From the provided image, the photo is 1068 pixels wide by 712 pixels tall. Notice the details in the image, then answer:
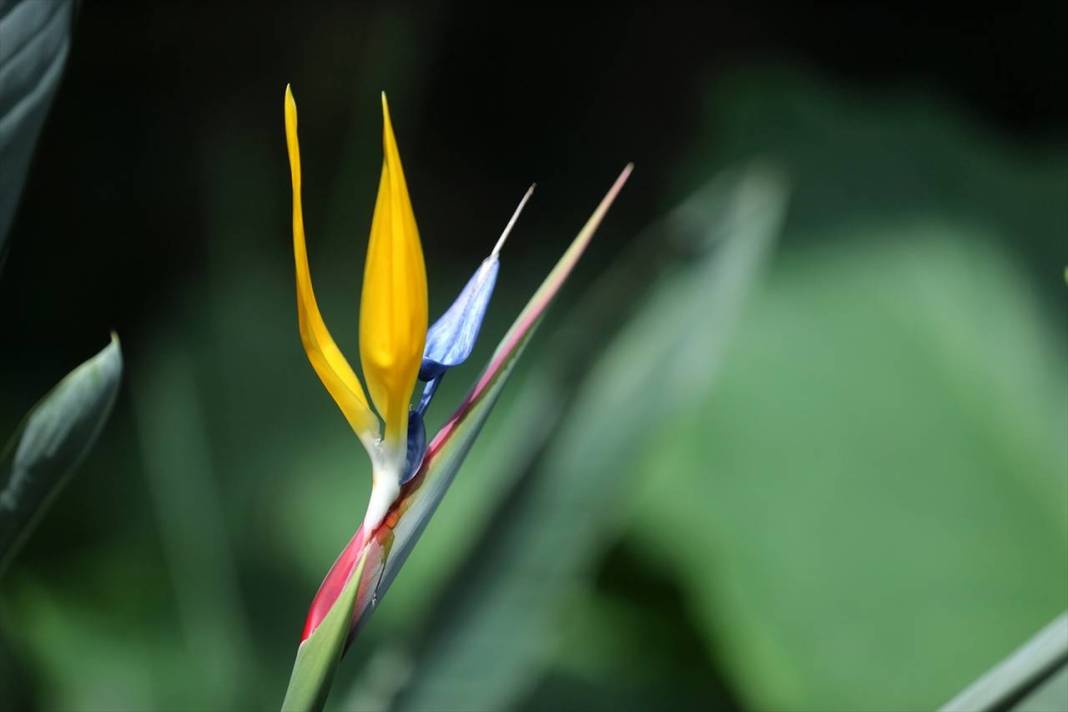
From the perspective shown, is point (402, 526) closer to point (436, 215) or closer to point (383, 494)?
point (383, 494)

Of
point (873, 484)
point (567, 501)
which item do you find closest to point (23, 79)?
point (567, 501)

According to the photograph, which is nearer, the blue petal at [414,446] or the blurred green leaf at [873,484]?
the blue petal at [414,446]

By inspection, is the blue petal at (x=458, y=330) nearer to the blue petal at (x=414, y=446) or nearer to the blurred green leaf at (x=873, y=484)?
the blue petal at (x=414, y=446)

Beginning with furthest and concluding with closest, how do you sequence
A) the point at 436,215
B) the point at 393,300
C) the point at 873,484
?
the point at 436,215
the point at 873,484
the point at 393,300

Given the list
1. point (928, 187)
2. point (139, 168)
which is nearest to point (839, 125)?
point (928, 187)

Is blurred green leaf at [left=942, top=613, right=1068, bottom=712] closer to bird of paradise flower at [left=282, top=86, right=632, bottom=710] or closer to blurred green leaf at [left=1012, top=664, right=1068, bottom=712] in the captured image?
blurred green leaf at [left=1012, top=664, right=1068, bottom=712]

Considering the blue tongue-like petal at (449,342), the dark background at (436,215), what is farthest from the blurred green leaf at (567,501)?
the dark background at (436,215)
